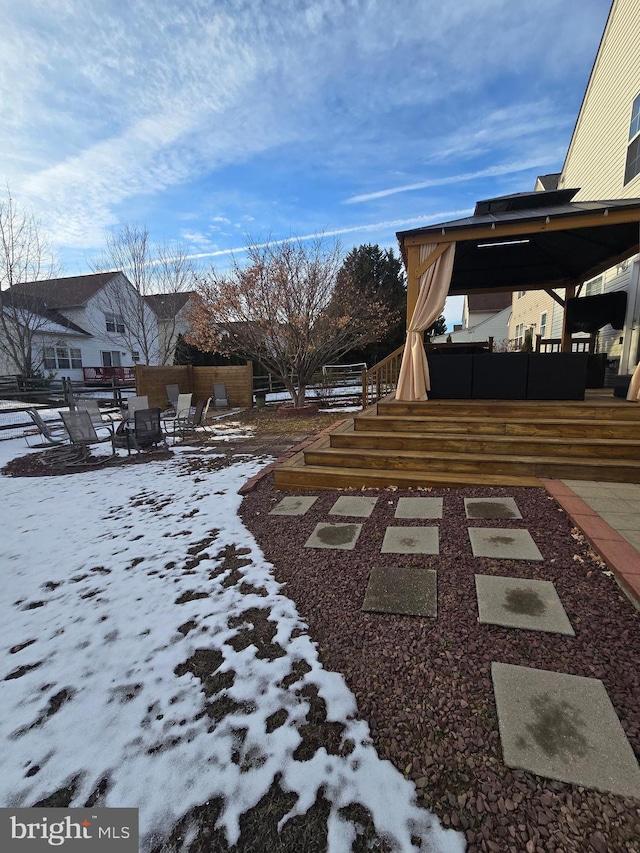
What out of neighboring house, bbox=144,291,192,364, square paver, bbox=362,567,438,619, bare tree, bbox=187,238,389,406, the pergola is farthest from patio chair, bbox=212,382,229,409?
square paver, bbox=362,567,438,619

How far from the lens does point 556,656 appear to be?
1.68 metres

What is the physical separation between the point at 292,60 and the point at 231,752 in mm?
9388

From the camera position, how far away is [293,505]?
12.6 feet

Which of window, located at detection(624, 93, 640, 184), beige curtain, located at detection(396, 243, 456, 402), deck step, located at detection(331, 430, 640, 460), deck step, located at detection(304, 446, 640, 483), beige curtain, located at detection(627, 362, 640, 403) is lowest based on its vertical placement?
deck step, located at detection(304, 446, 640, 483)

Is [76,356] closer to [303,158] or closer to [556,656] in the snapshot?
[303,158]

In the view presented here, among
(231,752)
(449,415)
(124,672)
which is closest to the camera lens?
(231,752)

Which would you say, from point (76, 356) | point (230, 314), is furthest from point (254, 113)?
point (76, 356)

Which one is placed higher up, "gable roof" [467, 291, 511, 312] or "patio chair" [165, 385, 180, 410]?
"gable roof" [467, 291, 511, 312]

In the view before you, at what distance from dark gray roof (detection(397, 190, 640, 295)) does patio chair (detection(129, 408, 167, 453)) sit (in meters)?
5.22

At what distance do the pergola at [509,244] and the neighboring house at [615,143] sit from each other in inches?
35.5

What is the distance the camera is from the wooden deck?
376 centimetres

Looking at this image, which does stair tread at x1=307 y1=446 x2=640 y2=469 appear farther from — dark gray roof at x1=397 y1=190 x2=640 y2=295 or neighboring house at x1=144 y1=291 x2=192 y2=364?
neighboring house at x1=144 y1=291 x2=192 y2=364

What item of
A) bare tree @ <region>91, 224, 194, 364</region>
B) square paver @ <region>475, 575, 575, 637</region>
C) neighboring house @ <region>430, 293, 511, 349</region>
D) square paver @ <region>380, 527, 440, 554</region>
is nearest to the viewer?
square paver @ <region>475, 575, 575, 637</region>

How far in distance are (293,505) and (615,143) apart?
9264mm
